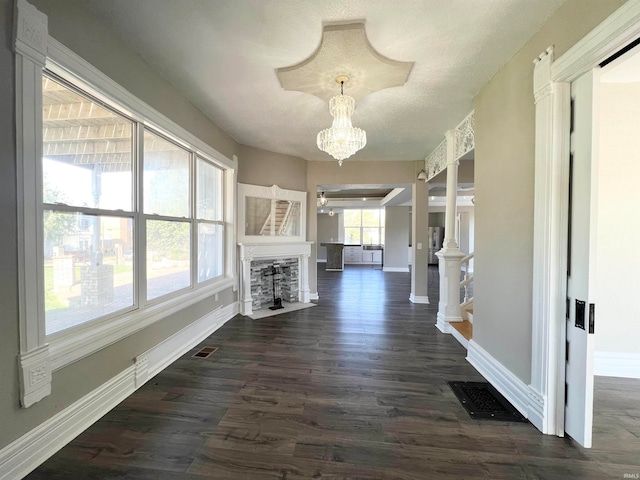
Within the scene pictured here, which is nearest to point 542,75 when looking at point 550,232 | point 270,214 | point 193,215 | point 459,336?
point 550,232

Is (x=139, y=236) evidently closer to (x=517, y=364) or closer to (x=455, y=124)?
(x=517, y=364)

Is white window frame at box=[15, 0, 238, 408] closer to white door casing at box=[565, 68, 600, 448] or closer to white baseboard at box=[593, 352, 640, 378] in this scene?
white door casing at box=[565, 68, 600, 448]

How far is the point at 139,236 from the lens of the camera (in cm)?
222

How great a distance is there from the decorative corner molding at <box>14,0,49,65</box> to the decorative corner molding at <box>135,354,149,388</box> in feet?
6.89

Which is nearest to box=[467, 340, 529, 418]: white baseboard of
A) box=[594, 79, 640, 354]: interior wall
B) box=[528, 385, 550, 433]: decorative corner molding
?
box=[528, 385, 550, 433]: decorative corner molding

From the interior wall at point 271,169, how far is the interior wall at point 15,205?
1712 millimetres

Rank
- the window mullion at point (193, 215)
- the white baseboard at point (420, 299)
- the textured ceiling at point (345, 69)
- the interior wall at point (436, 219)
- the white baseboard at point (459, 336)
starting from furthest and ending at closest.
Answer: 1. the interior wall at point (436, 219)
2. the white baseboard at point (420, 299)
3. the window mullion at point (193, 215)
4. the white baseboard at point (459, 336)
5. the textured ceiling at point (345, 69)

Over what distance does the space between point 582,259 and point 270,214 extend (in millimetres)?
3980

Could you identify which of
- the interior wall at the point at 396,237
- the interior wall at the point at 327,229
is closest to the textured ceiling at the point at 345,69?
the interior wall at the point at 396,237

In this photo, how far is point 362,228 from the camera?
11523mm

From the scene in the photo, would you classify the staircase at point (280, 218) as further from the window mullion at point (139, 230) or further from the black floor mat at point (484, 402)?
the black floor mat at point (484, 402)

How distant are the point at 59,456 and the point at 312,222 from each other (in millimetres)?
4246

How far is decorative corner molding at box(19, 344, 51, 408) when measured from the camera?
133cm

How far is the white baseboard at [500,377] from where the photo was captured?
6.01 feet
